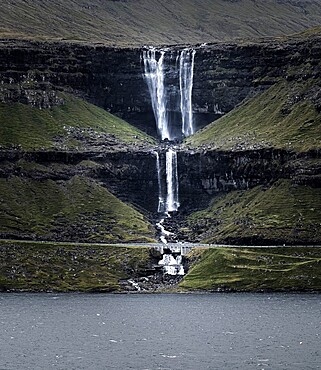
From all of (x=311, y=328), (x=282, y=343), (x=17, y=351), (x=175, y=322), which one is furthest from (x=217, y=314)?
(x=17, y=351)

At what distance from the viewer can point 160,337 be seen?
162 meters

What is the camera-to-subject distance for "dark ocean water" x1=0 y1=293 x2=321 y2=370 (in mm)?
138000

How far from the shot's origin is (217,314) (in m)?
190

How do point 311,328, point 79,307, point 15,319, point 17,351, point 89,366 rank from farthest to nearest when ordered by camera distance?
1. point 79,307
2. point 15,319
3. point 311,328
4. point 17,351
5. point 89,366

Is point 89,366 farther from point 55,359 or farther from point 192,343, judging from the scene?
point 192,343

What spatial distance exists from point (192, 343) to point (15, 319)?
40.4 meters

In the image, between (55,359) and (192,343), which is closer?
(55,359)

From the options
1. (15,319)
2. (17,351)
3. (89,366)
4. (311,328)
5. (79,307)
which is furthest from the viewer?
(79,307)

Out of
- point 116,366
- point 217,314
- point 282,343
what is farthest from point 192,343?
point 217,314

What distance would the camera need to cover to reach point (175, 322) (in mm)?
180000

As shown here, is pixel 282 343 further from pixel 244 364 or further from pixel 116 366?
pixel 116 366

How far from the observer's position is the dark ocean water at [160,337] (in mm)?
138000

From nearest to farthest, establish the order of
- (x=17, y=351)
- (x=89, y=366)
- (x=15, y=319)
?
Answer: (x=89, y=366) < (x=17, y=351) < (x=15, y=319)

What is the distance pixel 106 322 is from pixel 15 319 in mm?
16457
